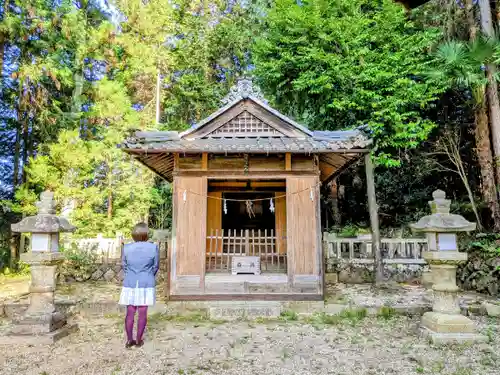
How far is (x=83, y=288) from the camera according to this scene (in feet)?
31.4

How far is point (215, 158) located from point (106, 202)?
10007mm

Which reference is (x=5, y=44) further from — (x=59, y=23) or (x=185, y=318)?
(x=185, y=318)

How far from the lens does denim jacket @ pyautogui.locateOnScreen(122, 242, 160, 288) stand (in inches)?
189

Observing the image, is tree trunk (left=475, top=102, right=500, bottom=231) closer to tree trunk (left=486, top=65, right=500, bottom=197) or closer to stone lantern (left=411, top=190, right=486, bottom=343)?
tree trunk (left=486, top=65, right=500, bottom=197)

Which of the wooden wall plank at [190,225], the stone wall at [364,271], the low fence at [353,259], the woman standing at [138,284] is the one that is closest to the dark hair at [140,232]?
the woman standing at [138,284]

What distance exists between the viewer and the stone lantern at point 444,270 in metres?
5.04

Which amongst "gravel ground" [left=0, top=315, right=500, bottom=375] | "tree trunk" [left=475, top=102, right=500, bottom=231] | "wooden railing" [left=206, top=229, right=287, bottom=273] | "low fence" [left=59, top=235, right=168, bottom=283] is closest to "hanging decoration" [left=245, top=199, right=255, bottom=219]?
"wooden railing" [left=206, top=229, right=287, bottom=273]

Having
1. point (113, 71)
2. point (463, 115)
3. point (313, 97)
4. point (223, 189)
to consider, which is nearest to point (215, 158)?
point (223, 189)

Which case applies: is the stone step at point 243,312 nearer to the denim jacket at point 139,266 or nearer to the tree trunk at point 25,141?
the denim jacket at point 139,266

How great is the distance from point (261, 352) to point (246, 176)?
399 centimetres

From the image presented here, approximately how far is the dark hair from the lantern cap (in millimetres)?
4475

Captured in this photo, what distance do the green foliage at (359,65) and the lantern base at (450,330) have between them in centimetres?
684

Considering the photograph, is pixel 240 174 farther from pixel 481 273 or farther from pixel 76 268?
pixel 76 268

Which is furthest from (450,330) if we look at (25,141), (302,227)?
(25,141)
